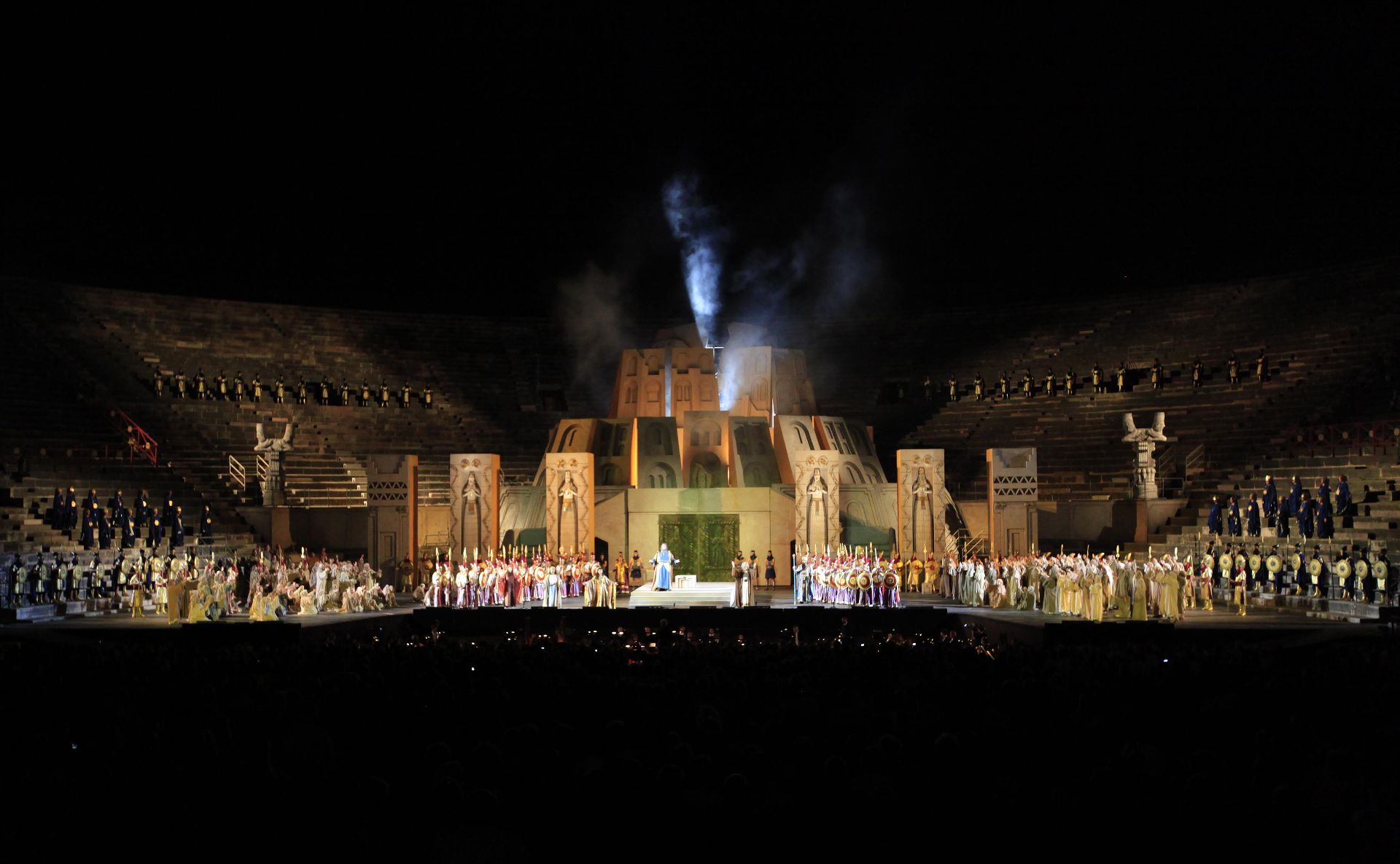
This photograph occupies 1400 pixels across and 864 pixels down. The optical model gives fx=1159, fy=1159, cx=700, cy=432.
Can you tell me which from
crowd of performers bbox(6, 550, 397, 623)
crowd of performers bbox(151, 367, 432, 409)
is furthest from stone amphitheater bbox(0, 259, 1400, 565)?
crowd of performers bbox(6, 550, 397, 623)

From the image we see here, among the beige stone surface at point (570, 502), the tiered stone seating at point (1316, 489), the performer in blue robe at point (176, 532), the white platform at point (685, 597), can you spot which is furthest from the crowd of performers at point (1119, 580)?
the performer in blue robe at point (176, 532)

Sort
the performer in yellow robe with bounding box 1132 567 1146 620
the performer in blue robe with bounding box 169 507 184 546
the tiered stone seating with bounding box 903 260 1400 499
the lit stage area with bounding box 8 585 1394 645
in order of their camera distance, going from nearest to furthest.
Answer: the lit stage area with bounding box 8 585 1394 645
the performer in yellow robe with bounding box 1132 567 1146 620
the performer in blue robe with bounding box 169 507 184 546
the tiered stone seating with bounding box 903 260 1400 499

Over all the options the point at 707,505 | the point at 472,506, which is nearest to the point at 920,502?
the point at 707,505

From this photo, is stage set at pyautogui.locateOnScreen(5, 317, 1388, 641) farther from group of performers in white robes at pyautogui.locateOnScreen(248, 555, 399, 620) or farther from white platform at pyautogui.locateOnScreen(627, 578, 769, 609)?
group of performers in white robes at pyautogui.locateOnScreen(248, 555, 399, 620)

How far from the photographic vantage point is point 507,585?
26.5 meters

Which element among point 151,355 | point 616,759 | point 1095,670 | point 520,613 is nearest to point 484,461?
point 520,613

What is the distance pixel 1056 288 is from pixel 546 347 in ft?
65.8

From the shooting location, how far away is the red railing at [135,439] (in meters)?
32.5

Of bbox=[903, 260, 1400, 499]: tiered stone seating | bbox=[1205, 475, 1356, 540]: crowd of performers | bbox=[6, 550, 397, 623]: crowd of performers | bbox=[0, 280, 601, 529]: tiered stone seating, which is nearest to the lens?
bbox=[6, 550, 397, 623]: crowd of performers

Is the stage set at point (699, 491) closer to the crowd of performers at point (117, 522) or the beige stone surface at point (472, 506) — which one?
the beige stone surface at point (472, 506)

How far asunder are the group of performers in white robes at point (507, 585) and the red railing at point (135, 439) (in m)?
10.9

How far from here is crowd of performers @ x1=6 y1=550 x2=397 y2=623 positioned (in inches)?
907

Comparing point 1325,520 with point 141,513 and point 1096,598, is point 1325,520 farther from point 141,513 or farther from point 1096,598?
point 141,513

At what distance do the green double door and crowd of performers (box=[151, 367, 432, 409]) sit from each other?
13143mm
